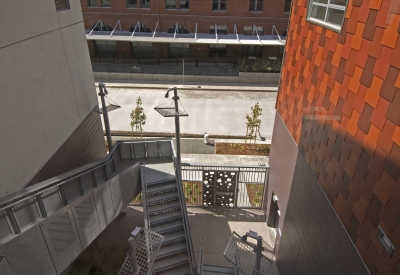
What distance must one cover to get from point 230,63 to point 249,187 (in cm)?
2060

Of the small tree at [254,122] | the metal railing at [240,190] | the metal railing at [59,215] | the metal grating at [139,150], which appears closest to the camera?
the metal railing at [59,215]

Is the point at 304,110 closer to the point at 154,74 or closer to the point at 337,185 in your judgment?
the point at 337,185

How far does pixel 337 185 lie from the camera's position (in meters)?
5.27

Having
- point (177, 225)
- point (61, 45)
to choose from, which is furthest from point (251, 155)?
point (61, 45)

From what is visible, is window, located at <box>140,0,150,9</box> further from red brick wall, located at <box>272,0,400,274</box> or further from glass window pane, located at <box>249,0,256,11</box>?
red brick wall, located at <box>272,0,400,274</box>

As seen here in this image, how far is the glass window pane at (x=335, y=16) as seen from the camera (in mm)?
5500

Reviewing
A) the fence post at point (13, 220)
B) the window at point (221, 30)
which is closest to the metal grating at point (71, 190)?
the fence post at point (13, 220)

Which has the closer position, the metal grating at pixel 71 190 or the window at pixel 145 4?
the metal grating at pixel 71 190

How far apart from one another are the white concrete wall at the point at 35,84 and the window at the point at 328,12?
624cm

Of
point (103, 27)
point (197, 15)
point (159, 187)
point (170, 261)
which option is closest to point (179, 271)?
point (170, 261)

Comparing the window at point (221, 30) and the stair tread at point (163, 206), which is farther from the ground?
the window at point (221, 30)

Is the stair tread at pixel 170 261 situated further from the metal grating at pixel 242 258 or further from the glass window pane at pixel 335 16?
the glass window pane at pixel 335 16

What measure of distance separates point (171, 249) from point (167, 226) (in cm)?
67

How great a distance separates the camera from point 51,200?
17.5 ft
